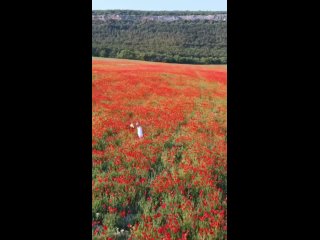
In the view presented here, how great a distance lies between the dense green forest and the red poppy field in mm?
794

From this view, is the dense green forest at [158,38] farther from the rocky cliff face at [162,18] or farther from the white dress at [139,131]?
the white dress at [139,131]

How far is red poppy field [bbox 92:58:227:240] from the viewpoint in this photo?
4.14m

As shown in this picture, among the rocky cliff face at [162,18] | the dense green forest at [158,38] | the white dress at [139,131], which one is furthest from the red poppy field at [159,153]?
the rocky cliff face at [162,18]

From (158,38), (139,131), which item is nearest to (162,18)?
(158,38)

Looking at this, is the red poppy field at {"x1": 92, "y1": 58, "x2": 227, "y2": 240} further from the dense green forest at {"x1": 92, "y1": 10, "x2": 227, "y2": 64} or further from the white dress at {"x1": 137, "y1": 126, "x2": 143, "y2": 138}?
the dense green forest at {"x1": 92, "y1": 10, "x2": 227, "y2": 64}

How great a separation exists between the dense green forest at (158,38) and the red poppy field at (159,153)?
794 mm

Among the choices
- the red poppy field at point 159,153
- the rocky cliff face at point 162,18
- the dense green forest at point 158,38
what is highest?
the rocky cliff face at point 162,18

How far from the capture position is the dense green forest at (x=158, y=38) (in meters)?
12.1

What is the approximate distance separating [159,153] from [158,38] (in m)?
6.98

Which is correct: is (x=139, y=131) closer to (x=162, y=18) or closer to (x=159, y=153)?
(x=159, y=153)
